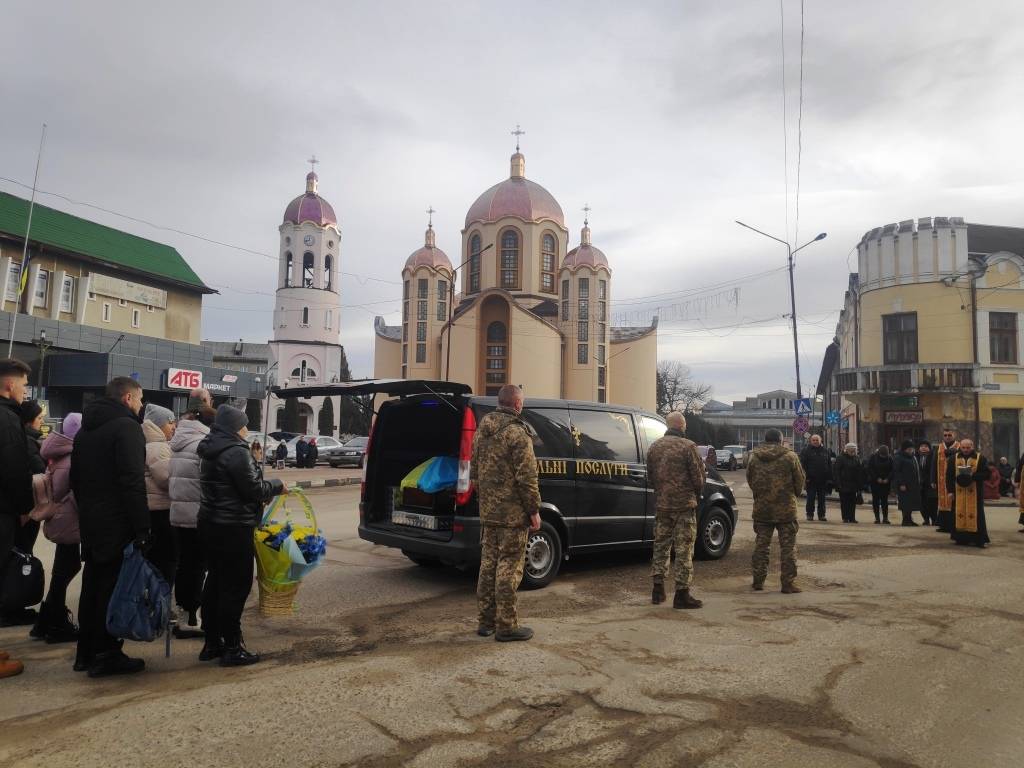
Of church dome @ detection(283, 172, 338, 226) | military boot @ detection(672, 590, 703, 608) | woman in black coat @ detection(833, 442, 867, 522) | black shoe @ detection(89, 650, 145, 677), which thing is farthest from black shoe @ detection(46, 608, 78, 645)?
church dome @ detection(283, 172, 338, 226)

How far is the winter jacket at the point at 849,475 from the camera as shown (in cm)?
1471

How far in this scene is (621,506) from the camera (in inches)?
314

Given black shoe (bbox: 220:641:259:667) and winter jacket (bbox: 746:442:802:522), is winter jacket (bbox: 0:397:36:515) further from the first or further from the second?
winter jacket (bbox: 746:442:802:522)

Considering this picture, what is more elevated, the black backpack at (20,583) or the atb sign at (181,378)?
the atb sign at (181,378)

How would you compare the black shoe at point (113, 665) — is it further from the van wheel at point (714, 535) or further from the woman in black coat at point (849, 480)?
the woman in black coat at point (849, 480)

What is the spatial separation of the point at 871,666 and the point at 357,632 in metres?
3.62

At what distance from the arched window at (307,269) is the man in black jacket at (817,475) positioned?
197ft

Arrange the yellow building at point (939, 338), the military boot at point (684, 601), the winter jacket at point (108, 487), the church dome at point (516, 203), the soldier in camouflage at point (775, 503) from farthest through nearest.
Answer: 1. the church dome at point (516, 203)
2. the yellow building at point (939, 338)
3. the soldier in camouflage at point (775, 503)
4. the military boot at point (684, 601)
5. the winter jacket at point (108, 487)

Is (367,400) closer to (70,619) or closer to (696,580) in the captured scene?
(70,619)

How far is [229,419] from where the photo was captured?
15.8 ft

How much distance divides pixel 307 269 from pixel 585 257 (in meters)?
26.7

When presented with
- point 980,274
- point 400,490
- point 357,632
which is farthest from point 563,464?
point 980,274

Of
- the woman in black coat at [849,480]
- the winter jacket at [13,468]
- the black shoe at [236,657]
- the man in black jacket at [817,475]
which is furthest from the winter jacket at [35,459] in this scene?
the woman in black coat at [849,480]

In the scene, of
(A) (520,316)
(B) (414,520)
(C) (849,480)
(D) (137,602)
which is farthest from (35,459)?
(A) (520,316)
